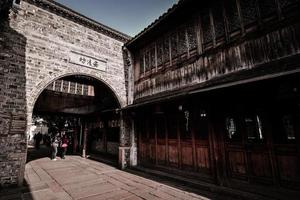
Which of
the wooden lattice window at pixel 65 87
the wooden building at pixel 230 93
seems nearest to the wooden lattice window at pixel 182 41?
the wooden building at pixel 230 93

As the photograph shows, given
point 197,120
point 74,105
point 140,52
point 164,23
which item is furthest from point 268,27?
point 74,105

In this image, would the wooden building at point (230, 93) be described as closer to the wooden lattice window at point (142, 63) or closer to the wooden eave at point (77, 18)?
the wooden lattice window at point (142, 63)

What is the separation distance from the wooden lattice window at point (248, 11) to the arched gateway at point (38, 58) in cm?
665

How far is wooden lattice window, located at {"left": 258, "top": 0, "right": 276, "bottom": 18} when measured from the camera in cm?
456

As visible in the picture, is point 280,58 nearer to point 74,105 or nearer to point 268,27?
point 268,27

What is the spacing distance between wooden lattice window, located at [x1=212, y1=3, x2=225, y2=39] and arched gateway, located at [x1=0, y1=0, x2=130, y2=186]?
18.8 feet

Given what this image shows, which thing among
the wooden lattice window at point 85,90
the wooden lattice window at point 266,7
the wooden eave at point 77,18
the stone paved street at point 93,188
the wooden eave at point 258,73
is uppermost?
the wooden eave at point 77,18

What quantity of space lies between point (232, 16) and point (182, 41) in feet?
7.00

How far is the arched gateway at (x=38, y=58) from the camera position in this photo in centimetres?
589

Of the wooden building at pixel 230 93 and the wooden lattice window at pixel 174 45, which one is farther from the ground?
the wooden lattice window at pixel 174 45

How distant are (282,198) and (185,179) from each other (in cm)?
285

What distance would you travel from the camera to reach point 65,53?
7711 millimetres

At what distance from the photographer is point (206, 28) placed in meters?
6.25

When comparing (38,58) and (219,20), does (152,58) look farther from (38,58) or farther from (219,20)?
(38,58)
